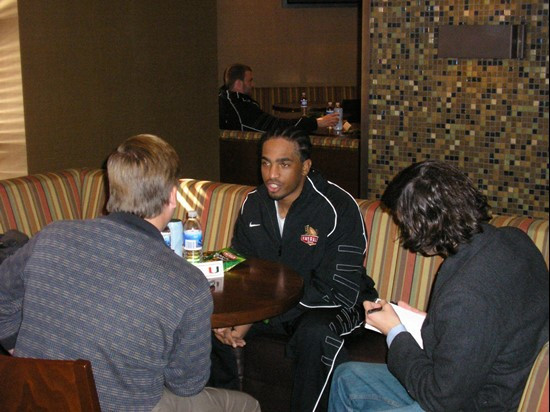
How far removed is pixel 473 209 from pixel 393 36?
1.80 meters

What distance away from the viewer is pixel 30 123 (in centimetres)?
448

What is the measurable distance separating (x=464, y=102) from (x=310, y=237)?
1021 millimetres

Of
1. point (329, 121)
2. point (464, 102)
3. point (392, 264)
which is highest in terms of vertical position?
point (464, 102)

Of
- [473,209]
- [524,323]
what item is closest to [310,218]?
[473,209]

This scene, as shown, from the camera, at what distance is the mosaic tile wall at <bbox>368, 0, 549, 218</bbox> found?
11.1 ft

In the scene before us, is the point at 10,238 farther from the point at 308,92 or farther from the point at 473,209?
the point at 308,92

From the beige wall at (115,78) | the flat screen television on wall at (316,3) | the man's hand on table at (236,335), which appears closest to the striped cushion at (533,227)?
the man's hand on table at (236,335)

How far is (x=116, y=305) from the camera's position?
71.2 inches

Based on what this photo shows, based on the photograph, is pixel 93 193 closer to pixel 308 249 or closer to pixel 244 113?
pixel 308 249

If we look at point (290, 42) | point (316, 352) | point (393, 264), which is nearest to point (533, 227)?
point (393, 264)

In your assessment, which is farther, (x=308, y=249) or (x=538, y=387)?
(x=308, y=249)

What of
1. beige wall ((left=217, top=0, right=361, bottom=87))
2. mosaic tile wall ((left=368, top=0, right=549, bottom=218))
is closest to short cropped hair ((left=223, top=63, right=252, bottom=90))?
beige wall ((left=217, top=0, right=361, bottom=87))

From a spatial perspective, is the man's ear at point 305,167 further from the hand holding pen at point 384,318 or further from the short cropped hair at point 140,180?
the short cropped hair at point 140,180

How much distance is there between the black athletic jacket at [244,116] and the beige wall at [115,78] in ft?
3.37
